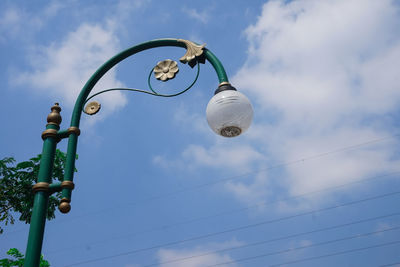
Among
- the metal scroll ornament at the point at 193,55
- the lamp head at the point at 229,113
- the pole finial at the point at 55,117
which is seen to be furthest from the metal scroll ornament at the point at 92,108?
the lamp head at the point at 229,113

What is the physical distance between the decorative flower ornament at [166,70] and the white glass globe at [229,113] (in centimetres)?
111

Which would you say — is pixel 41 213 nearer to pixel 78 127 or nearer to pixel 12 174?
pixel 78 127

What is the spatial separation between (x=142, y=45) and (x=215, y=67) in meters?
1.13

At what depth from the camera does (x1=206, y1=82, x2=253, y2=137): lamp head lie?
13.4ft

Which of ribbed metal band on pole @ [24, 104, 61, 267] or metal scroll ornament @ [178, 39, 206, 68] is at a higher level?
metal scroll ornament @ [178, 39, 206, 68]

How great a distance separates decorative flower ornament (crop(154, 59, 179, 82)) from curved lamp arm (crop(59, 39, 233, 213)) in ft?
0.72

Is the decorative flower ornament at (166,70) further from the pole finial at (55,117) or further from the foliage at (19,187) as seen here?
the foliage at (19,187)

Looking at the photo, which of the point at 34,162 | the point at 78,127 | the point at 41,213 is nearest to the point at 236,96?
the point at 78,127

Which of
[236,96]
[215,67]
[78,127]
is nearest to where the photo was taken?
[236,96]

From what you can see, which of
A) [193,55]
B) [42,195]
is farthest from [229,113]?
[42,195]

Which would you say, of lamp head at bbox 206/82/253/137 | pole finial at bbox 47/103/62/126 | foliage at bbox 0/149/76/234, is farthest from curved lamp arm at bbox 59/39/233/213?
foliage at bbox 0/149/76/234

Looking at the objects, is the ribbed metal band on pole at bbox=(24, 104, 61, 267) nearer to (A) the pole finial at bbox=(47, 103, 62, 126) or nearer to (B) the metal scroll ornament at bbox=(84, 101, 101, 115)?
(A) the pole finial at bbox=(47, 103, 62, 126)

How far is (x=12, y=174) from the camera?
Answer: 462 inches

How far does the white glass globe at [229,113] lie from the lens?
4090 millimetres
